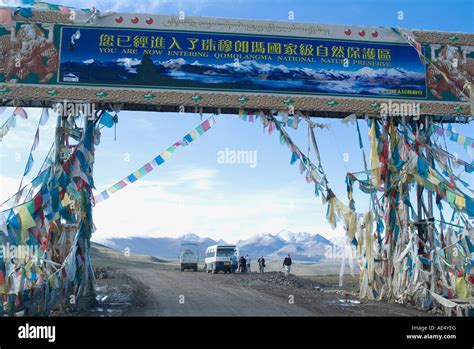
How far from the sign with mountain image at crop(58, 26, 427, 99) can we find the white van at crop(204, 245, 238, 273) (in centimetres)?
2192

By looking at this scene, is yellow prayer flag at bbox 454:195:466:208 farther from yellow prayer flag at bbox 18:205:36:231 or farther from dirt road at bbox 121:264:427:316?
yellow prayer flag at bbox 18:205:36:231

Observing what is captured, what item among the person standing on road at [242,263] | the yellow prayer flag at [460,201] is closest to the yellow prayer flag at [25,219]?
the yellow prayer flag at [460,201]

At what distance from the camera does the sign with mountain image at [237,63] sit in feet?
45.9

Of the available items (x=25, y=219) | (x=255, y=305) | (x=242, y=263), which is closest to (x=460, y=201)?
(x=255, y=305)

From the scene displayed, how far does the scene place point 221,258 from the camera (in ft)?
113

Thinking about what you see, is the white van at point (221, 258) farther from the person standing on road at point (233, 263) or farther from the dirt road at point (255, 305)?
the dirt road at point (255, 305)

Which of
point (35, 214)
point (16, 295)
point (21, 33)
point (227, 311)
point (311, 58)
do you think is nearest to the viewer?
point (16, 295)

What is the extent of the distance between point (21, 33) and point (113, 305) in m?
8.62

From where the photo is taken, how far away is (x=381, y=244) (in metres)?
15.3

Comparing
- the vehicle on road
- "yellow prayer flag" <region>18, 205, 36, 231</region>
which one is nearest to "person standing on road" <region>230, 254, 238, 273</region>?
the vehicle on road

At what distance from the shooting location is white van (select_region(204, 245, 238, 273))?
112ft

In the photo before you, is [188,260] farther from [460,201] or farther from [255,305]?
[460,201]

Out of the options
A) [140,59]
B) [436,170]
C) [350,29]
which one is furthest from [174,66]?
[436,170]

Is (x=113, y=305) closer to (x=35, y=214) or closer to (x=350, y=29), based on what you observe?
(x=35, y=214)
